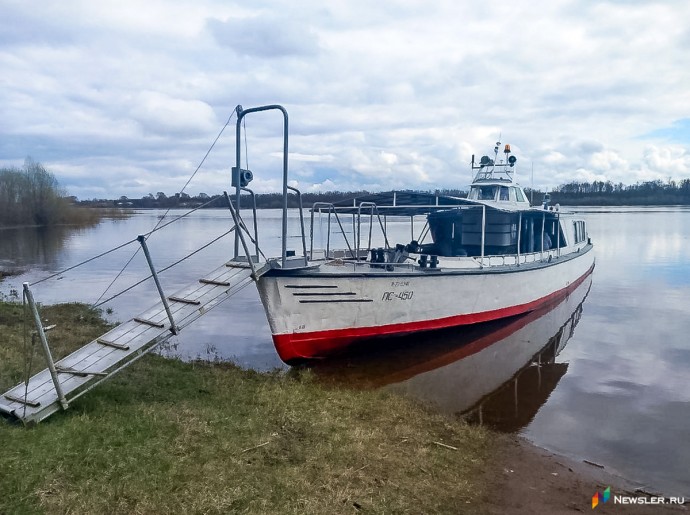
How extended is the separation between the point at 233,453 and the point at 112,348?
2.52 metres

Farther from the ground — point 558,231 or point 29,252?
point 558,231

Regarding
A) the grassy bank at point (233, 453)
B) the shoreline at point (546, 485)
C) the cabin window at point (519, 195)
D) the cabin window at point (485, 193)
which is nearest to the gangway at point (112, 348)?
the grassy bank at point (233, 453)

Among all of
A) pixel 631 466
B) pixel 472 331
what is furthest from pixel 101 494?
Answer: pixel 472 331

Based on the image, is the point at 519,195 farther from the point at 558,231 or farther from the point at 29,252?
the point at 29,252

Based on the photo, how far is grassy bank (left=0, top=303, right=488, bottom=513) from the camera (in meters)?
4.84

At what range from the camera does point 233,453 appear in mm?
5832

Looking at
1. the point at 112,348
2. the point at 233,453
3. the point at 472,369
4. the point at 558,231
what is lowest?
the point at 472,369

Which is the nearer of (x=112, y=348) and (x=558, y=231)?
(x=112, y=348)

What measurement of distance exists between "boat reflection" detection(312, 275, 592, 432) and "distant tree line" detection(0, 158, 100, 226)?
6686cm

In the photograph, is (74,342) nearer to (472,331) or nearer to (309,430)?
(309,430)

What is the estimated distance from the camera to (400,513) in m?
5.00

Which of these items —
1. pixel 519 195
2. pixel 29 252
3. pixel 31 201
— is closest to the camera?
pixel 519 195

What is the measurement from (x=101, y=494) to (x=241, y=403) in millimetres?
2936

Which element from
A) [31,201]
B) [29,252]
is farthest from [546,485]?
[31,201]
